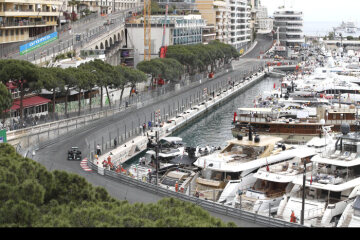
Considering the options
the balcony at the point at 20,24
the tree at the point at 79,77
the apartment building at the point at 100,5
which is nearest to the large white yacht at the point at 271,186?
the tree at the point at 79,77

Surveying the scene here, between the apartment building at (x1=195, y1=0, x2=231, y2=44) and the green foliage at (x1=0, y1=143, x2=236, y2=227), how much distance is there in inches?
5307

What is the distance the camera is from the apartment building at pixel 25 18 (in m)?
79.6

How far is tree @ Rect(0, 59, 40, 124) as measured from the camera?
5259cm

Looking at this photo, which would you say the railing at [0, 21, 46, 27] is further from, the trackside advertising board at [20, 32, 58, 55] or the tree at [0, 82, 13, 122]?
the tree at [0, 82, 13, 122]

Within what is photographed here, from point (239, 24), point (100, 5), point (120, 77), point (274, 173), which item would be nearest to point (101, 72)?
point (120, 77)

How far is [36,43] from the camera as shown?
256 ft

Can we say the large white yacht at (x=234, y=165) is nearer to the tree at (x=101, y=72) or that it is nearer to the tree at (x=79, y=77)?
the tree at (x=79, y=77)

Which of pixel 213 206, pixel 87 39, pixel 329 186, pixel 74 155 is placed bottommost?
pixel 74 155

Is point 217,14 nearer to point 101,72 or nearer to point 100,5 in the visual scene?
point 100,5

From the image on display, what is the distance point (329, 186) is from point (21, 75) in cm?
3202

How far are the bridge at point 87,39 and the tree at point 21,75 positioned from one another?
61.6 ft

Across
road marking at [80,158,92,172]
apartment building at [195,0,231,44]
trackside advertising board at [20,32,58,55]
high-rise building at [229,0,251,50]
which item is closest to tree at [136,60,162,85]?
trackside advertising board at [20,32,58,55]
